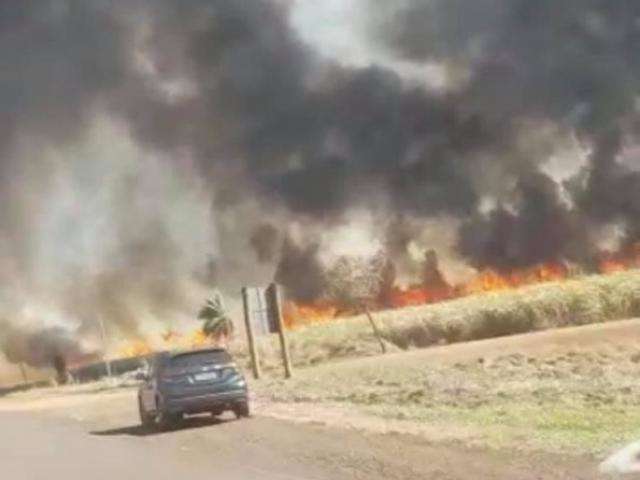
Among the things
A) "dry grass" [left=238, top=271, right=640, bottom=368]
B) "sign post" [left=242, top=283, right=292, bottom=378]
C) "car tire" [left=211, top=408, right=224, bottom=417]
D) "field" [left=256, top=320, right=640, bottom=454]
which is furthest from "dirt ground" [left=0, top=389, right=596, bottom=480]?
"dry grass" [left=238, top=271, right=640, bottom=368]

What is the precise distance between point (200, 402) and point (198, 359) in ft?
4.42

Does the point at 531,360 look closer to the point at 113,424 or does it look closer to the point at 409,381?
the point at 409,381

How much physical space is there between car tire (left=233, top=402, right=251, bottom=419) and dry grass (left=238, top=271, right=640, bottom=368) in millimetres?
39093

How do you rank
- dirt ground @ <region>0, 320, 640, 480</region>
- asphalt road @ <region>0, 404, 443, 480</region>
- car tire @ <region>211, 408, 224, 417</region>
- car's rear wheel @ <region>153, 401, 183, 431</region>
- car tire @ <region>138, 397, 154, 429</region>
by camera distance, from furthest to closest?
car tire @ <region>138, 397, 154, 429</region>, car tire @ <region>211, 408, 224, 417</region>, car's rear wheel @ <region>153, 401, 183, 431</region>, asphalt road @ <region>0, 404, 443, 480</region>, dirt ground @ <region>0, 320, 640, 480</region>

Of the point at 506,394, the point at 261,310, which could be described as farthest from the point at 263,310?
the point at 506,394

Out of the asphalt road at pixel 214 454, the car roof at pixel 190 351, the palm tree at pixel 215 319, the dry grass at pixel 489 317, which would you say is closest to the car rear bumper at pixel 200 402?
the asphalt road at pixel 214 454

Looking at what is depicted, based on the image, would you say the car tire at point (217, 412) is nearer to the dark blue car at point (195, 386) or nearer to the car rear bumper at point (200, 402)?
the dark blue car at point (195, 386)

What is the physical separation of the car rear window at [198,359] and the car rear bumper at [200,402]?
101cm

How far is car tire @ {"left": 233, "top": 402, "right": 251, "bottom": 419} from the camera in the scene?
3122 centimetres

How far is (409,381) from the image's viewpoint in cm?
3675

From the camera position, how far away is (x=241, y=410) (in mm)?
31500

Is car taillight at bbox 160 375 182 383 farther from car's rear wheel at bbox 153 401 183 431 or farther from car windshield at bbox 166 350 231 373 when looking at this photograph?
car's rear wheel at bbox 153 401 183 431

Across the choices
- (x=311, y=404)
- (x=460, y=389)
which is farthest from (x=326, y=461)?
(x=311, y=404)

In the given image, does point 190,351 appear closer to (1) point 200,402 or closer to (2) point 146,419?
(1) point 200,402
